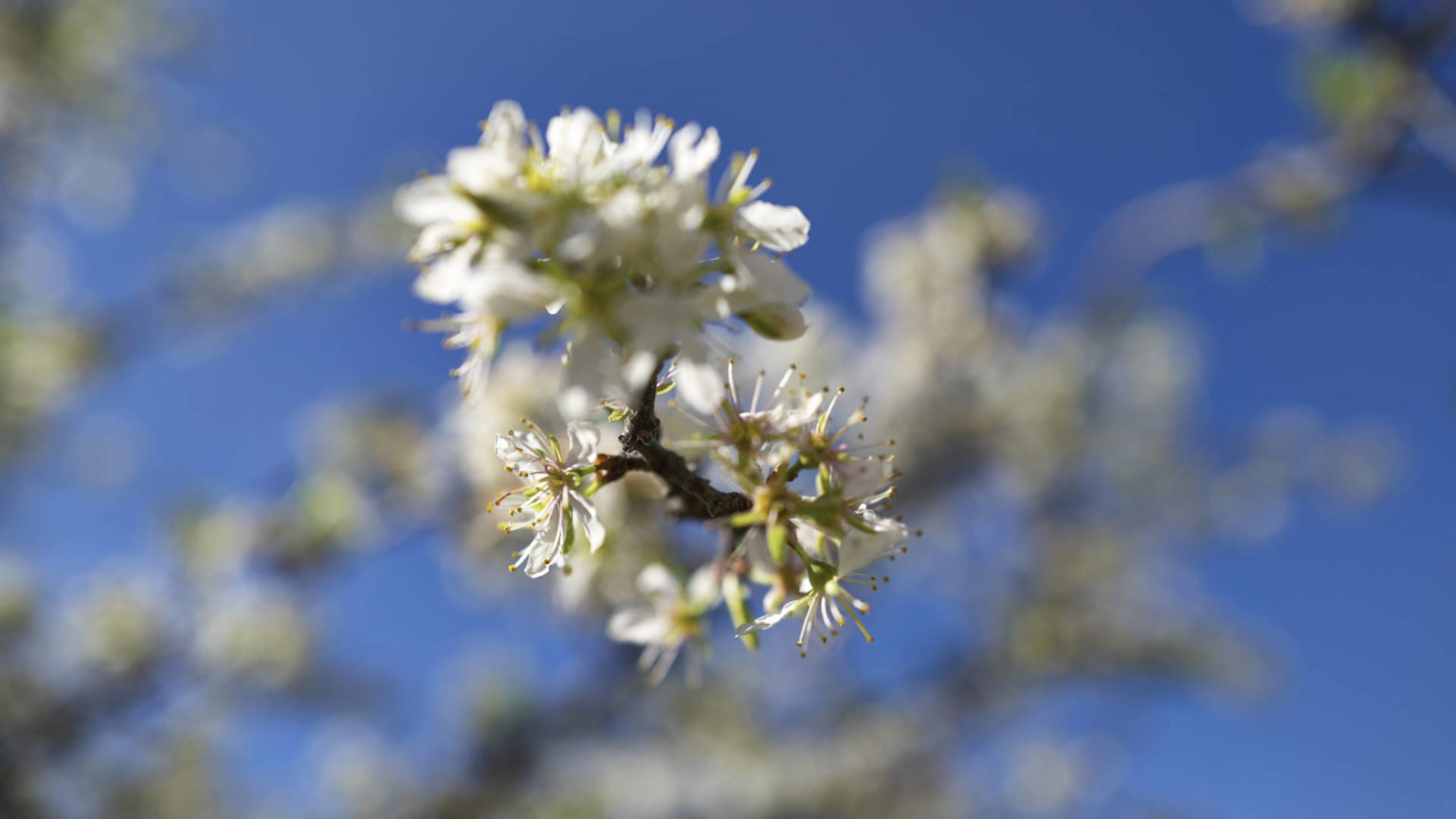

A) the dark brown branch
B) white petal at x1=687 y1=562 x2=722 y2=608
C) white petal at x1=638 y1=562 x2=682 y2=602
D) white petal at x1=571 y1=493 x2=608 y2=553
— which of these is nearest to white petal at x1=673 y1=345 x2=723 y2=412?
the dark brown branch

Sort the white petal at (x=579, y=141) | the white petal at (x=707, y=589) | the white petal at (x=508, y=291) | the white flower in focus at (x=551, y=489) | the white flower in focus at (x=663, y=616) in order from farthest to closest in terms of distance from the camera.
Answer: the white flower in focus at (x=663, y=616) < the white petal at (x=707, y=589) < the white flower in focus at (x=551, y=489) < the white petal at (x=579, y=141) < the white petal at (x=508, y=291)

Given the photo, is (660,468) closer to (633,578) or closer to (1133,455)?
(633,578)

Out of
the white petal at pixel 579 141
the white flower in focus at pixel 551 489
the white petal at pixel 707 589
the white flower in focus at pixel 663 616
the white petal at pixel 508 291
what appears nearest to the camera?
the white petal at pixel 508 291

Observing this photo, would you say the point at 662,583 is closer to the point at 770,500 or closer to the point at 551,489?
the point at 551,489

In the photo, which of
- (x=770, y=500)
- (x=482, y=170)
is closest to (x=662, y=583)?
(x=770, y=500)

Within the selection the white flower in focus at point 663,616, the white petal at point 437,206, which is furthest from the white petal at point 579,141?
the white flower in focus at point 663,616

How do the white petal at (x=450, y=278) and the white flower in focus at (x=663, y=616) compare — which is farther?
the white flower in focus at (x=663, y=616)

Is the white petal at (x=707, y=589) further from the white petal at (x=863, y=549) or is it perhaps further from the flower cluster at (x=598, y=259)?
the flower cluster at (x=598, y=259)

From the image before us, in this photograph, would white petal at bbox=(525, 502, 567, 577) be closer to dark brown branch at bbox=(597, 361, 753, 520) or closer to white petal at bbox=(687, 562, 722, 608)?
dark brown branch at bbox=(597, 361, 753, 520)
